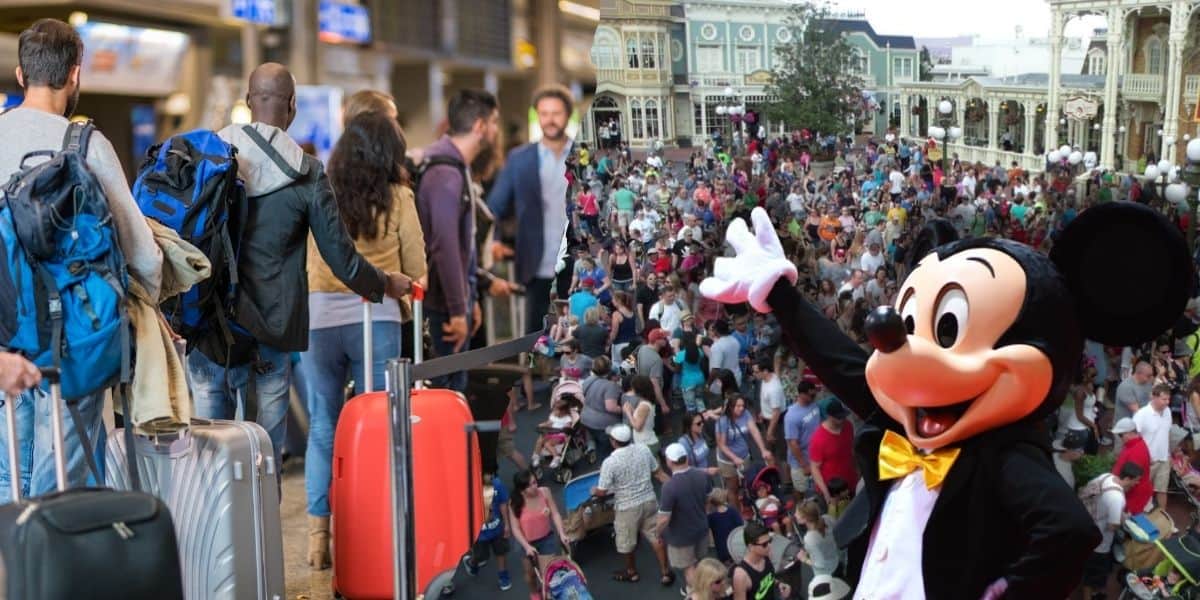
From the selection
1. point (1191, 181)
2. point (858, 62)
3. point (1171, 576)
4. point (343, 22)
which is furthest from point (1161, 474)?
point (343, 22)

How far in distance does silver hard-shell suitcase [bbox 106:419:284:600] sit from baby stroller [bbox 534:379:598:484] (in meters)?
1.15

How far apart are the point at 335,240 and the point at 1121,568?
7.32ft

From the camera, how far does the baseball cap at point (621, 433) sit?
2.39 meters

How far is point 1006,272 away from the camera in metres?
2.13

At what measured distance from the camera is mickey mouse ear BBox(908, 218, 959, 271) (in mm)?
2258

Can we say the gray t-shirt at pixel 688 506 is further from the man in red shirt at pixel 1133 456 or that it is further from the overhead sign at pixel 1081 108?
the overhead sign at pixel 1081 108

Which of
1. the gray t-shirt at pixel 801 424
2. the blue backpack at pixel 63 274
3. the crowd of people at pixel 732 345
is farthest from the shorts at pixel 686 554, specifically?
the blue backpack at pixel 63 274

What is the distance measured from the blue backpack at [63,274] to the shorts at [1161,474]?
2.12 m

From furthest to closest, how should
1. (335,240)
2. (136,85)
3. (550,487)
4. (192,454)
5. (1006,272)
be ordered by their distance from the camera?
(136,85), (335,240), (192,454), (550,487), (1006,272)

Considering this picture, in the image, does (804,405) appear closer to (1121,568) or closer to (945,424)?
(945,424)

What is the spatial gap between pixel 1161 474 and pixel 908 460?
0.42 m

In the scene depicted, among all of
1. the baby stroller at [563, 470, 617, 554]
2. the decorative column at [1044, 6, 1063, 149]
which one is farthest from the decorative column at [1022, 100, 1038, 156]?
the baby stroller at [563, 470, 617, 554]

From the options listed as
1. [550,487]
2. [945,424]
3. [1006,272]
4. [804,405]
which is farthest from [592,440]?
[1006,272]

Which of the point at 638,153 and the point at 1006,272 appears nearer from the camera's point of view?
the point at 1006,272
